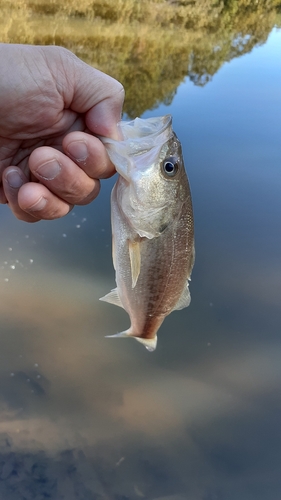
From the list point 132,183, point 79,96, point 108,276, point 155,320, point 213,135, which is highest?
point 79,96

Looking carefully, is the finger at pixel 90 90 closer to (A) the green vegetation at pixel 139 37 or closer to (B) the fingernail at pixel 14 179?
(B) the fingernail at pixel 14 179

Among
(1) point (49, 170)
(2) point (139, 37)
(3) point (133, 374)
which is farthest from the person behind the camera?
(2) point (139, 37)

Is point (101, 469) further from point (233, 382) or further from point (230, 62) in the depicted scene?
point (230, 62)

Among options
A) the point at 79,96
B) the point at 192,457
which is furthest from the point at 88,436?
the point at 79,96

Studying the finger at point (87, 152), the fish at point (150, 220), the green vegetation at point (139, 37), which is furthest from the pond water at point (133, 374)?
the green vegetation at point (139, 37)

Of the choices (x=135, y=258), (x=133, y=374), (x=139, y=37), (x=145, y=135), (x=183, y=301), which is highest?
(x=145, y=135)

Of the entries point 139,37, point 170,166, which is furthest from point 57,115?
point 139,37

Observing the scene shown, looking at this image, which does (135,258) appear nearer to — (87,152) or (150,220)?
(150,220)
